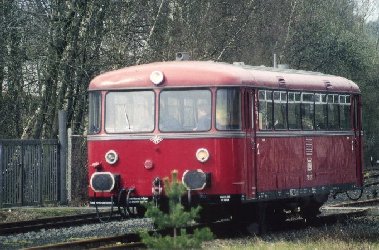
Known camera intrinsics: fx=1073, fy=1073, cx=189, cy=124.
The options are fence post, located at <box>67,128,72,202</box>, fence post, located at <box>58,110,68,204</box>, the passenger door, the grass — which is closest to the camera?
the passenger door

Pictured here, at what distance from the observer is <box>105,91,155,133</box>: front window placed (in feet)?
58.7

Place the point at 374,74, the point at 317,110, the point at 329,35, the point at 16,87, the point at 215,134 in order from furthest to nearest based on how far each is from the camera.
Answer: the point at 374,74 → the point at 329,35 → the point at 16,87 → the point at 317,110 → the point at 215,134

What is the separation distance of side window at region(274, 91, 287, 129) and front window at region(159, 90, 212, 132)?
6.34ft

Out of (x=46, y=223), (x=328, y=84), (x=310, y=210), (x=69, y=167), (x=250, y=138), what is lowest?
(x=46, y=223)

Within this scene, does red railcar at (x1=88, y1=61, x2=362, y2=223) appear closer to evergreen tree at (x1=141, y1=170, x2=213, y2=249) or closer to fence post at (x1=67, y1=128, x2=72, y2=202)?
evergreen tree at (x1=141, y1=170, x2=213, y2=249)

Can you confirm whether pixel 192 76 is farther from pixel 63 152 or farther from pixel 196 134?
pixel 63 152

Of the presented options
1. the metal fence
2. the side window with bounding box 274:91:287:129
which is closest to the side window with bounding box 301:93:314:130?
the side window with bounding box 274:91:287:129

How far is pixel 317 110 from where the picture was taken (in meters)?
20.8

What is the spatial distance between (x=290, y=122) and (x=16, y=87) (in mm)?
12900

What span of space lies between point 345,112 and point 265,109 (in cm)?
419

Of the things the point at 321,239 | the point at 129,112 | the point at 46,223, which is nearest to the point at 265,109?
the point at 129,112

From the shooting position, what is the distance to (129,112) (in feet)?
→ 59.3

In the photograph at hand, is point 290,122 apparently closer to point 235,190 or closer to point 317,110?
point 317,110

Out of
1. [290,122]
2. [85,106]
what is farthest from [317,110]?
[85,106]
